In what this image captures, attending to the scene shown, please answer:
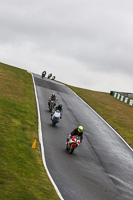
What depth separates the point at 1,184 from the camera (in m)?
10.2

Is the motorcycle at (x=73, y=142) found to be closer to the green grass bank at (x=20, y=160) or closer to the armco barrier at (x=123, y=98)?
the green grass bank at (x=20, y=160)

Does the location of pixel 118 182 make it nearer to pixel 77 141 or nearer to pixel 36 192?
pixel 77 141

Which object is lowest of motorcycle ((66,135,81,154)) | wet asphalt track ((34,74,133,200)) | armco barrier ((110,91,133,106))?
wet asphalt track ((34,74,133,200))

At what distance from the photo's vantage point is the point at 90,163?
17078 millimetres

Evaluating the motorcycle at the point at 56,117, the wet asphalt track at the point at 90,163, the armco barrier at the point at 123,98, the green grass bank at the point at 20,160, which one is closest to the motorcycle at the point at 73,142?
the wet asphalt track at the point at 90,163

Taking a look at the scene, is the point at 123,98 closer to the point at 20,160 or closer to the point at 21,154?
the point at 21,154

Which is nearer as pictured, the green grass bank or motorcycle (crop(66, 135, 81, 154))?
the green grass bank

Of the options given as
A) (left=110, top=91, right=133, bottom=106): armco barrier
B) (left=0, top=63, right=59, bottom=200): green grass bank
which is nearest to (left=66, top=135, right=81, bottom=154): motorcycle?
(left=0, top=63, right=59, bottom=200): green grass bank

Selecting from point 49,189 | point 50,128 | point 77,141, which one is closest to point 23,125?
point 50,128

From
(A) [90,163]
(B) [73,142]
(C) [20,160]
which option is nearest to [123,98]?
(B) [73,142]

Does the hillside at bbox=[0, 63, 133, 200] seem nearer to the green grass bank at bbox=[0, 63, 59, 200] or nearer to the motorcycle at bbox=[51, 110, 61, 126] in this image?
the green grass bank at bbox=[0, 63, 59, 200]

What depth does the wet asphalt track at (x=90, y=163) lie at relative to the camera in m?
13.0

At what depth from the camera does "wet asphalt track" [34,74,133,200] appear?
13.0 m

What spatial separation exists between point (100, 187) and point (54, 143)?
6.04m
